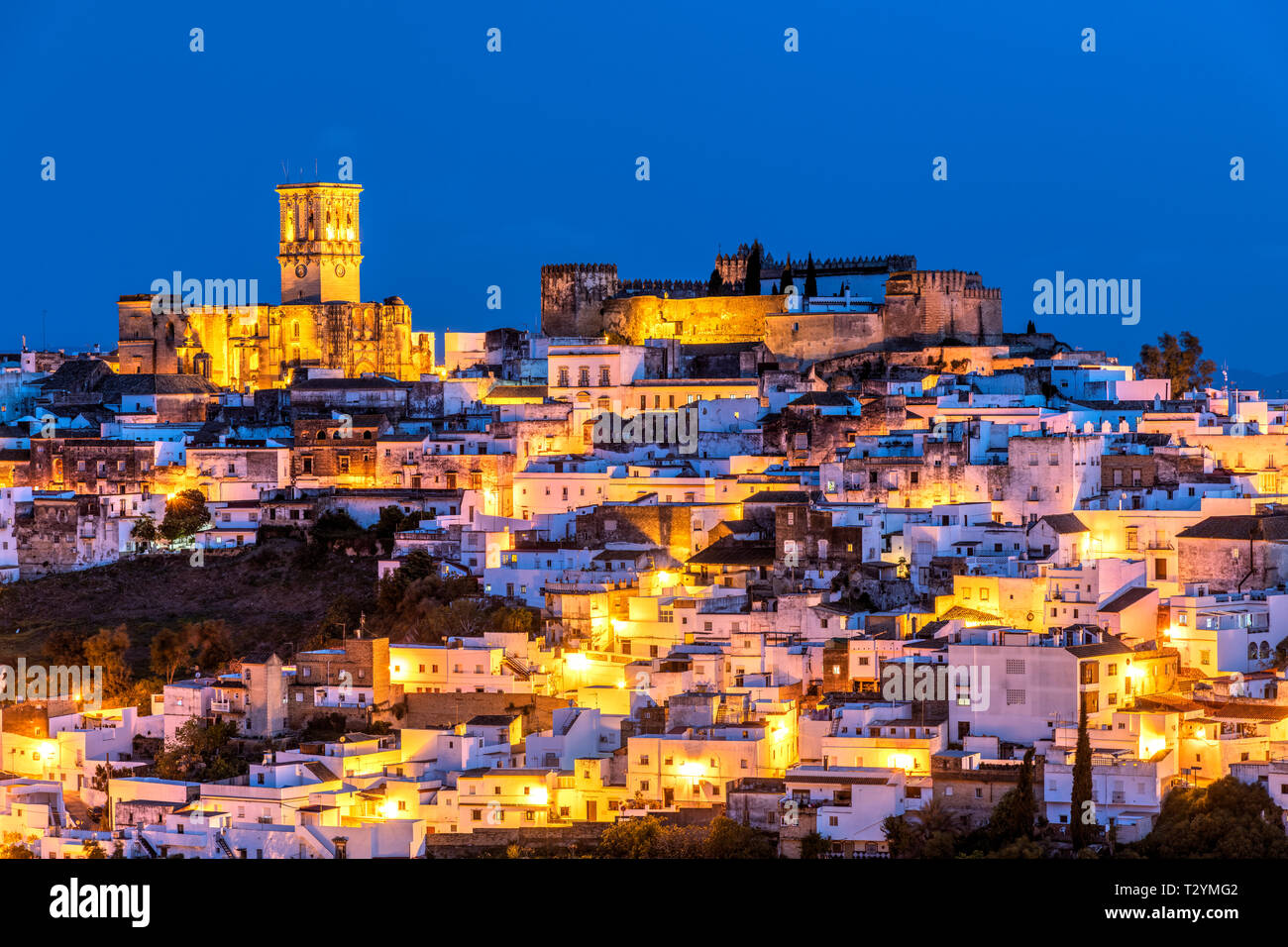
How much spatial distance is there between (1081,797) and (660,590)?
876 cm

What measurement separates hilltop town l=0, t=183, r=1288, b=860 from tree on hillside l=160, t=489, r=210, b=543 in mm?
61

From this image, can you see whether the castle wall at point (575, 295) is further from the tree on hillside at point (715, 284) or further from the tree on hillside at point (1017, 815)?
the tree on hillside at point (1017, 815)

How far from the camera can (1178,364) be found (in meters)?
41.4

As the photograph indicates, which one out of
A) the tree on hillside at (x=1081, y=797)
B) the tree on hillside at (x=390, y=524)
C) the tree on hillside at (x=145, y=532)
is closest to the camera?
the tree on hillside at (x=1081, y=797)

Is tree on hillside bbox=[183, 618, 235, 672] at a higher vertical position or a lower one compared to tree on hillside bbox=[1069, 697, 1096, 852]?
higher

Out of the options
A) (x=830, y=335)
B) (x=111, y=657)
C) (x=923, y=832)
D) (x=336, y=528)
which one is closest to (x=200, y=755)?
(x=111, y=657)

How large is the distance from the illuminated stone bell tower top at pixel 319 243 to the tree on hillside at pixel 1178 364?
1671 cm

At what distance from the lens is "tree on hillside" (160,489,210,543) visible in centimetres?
3475

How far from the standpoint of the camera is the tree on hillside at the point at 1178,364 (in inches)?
1618

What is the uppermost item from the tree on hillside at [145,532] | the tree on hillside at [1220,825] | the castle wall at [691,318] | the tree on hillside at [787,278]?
the tree on hillside at [787,278]

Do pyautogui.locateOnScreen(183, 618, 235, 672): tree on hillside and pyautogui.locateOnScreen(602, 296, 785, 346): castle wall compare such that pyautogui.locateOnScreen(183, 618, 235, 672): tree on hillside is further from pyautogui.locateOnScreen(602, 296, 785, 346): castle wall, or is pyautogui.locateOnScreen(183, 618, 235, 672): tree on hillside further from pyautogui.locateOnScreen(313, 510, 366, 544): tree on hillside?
pyautogui.locateOnScreen(602, 296, 785, 346): castle wall

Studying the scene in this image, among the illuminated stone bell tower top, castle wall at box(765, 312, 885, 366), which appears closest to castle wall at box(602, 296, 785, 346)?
castle wall at box(765, 312, 885, 366)

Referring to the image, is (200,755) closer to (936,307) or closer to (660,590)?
(660,590)

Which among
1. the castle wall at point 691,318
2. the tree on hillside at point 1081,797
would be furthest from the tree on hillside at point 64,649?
the tree on hillside at point 1081,797
